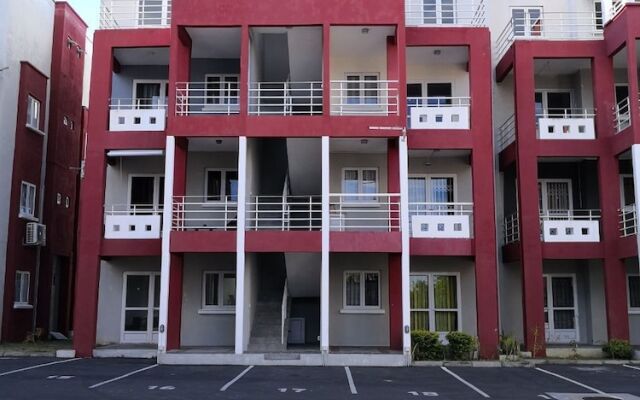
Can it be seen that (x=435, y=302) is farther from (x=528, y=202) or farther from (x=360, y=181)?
(x=360, y=181)

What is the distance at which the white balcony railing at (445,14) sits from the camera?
68.4 feet

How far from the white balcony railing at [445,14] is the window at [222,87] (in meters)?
5.75

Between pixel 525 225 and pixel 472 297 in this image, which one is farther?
pixel 472 297

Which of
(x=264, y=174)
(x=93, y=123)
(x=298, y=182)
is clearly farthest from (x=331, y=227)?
(x=93, y=123)

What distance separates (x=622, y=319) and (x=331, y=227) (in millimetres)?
8337

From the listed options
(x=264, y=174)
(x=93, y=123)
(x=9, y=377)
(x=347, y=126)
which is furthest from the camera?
(x=264, y=174)

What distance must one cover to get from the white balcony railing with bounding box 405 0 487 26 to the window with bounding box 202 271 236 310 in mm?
9680

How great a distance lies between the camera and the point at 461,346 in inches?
676

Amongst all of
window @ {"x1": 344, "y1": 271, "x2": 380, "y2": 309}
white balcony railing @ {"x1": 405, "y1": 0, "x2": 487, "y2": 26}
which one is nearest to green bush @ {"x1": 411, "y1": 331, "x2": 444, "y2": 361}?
window @ {"x1": 344, "y1": 271, "x2": 380, "y2": 309}

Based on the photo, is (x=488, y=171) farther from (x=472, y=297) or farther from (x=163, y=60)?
(x=163, y=60)

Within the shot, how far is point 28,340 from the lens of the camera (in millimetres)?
21516

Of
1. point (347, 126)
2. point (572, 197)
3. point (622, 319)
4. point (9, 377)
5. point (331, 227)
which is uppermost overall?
point (347, 126)

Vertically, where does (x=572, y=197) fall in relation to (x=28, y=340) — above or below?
above

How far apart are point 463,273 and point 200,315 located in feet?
26.2
